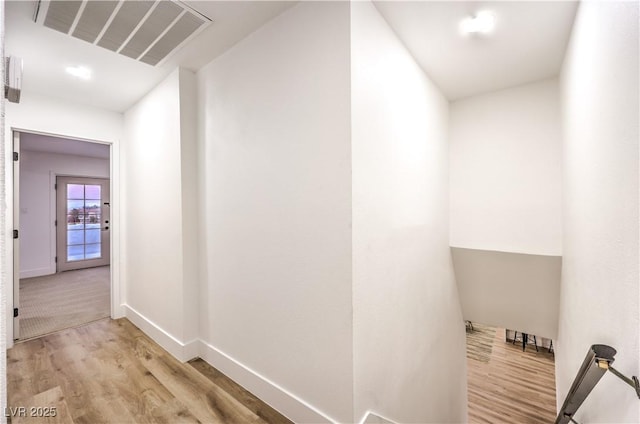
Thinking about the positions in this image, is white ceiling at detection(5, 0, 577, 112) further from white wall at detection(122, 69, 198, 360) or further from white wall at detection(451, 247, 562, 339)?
white wall at detection(451, 247, 562, 339)

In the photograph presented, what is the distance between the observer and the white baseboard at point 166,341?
2.47 meters

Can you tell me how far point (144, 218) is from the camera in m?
3.06

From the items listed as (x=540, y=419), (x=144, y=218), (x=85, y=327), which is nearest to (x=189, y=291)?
(x=144, y=218)

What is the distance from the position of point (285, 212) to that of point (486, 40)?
6.38 ft

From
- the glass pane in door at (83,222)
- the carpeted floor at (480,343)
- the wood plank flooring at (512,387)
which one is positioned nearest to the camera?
the wood plank flooring at (512,387)

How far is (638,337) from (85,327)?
4.45 m

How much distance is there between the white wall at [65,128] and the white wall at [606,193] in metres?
4.32

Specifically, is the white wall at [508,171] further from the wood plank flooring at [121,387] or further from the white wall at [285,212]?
the wood plank flooring at [121,387]

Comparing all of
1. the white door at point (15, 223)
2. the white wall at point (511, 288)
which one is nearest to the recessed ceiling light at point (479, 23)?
the white wall at point (511, 288)

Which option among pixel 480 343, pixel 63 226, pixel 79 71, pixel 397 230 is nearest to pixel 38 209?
pixel 63 226

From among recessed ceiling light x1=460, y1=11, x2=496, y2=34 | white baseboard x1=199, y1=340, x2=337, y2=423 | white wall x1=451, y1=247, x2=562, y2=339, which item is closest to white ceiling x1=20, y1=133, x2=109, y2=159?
white baseboard x1=199, y1=340, x2=337, y2=423

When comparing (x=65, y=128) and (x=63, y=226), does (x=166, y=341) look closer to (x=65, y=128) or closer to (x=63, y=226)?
(x=65, y=128)

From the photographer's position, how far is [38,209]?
5.74m

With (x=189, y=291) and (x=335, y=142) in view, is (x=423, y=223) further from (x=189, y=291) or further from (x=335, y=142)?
(x=189, y=291)
